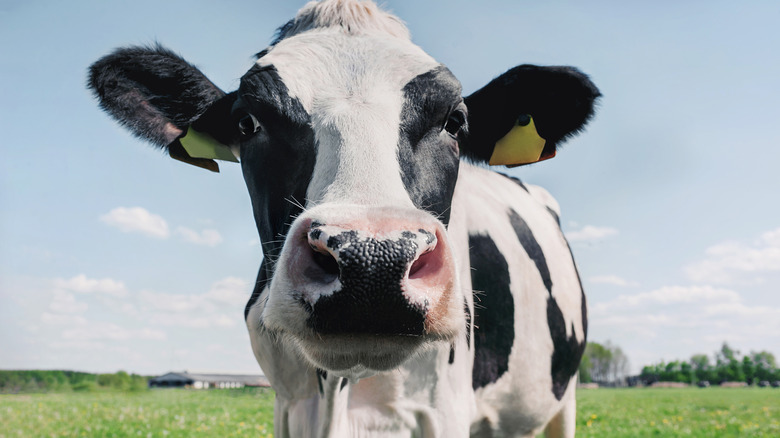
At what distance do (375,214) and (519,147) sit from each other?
2333 millimetres

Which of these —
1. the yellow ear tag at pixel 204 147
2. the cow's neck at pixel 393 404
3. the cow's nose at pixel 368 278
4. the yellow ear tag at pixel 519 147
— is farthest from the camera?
the yellow ear tag at pixel 519 147

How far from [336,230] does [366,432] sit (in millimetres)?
1895

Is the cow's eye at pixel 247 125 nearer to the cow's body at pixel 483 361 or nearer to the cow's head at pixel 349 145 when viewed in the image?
the cow's head at pixel 349 145

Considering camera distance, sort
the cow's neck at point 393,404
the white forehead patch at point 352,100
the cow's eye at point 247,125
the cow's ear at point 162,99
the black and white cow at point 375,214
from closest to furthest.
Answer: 1. the black and white cow at point 375,214
2. the white forehead patch at point 352,100
3. the cow's eye at point 247,125
4. the cow's neck at point 393,404
5. the cow's ear at point 162,99

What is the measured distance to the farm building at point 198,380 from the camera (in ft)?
240

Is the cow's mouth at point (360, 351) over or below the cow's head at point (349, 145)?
below

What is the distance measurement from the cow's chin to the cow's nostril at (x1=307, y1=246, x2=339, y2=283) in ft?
0.70

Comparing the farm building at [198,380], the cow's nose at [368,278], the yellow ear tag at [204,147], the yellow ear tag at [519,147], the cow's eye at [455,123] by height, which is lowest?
the farm building at [198,380]

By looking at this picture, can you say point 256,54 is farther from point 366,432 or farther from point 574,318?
point 574,318

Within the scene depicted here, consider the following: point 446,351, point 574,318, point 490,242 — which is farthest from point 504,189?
point 446,351

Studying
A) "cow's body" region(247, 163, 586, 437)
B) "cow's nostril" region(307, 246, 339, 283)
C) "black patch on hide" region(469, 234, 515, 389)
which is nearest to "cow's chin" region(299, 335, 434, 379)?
"cow's nostril" region(307, 246, 339, 283)

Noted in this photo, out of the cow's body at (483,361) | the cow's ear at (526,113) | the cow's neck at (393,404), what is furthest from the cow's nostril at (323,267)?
the cow's ear at (526,113)

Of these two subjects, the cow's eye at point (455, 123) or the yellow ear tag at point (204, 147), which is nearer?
the cow's eye at point (455, 123)

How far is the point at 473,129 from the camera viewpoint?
153 inches
